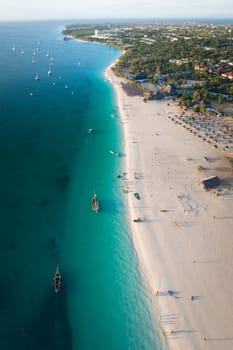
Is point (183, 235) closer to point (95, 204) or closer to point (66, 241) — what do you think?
point (95, 204)

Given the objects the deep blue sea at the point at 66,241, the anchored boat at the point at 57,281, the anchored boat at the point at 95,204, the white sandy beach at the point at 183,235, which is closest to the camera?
the deep blue sea at the point at 66,241

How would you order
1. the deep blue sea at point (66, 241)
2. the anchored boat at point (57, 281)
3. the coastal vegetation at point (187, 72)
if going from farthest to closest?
the coastal vegetation at point (187, 72)
the anchored boat at point (57, 281)
the deep blue sea at point (66, 241)

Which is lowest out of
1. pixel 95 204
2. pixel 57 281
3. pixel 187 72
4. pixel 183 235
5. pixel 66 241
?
pixel 57 281

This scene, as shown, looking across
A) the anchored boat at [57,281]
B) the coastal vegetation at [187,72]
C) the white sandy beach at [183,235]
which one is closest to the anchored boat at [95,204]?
the white sandy beach at [183,235]

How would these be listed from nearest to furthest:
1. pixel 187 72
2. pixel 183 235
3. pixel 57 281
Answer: pixel 57 281, pixel 183 235, pixel 187 72

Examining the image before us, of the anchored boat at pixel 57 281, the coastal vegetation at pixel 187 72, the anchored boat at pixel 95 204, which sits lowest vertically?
the anchored boat at pixel 57 281

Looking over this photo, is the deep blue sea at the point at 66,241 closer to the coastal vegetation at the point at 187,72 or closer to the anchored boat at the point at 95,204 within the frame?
the anchored boat at the point at 95,204

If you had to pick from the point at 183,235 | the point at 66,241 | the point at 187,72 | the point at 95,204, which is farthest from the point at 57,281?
the point at 187,72

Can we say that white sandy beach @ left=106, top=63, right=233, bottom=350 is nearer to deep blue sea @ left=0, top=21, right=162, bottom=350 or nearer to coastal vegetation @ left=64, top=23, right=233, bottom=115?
deep blue sea @ left=0, top=21, right=162, bottom=350
